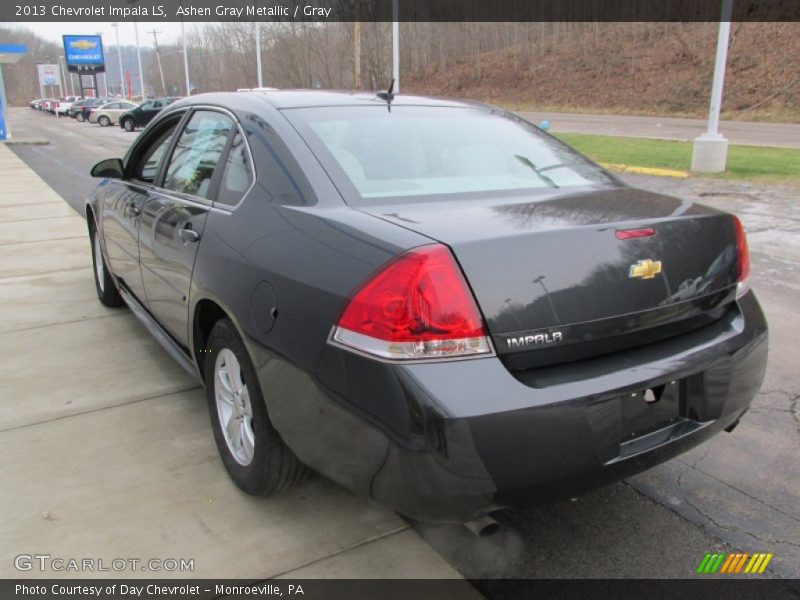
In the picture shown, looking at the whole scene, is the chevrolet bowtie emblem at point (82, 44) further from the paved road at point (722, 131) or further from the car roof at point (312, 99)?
the car roof at point (312, 99)

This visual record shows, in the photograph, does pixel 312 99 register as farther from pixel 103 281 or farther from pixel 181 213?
pixel 103 281

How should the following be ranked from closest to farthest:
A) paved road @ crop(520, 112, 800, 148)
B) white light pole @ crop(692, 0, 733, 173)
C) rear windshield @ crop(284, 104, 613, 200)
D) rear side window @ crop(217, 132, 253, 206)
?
rear windshield @ crop(284, 104, 613, 200) → rear side window @ crop(217, 132, 253, 206) → white light pole @ crop(692, 0, 733, 173) → paved road @ crop(520, 112, 800, 148)

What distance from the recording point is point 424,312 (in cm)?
194

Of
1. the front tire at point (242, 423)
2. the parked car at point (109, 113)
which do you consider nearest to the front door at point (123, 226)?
the front tire at point (242, 423)

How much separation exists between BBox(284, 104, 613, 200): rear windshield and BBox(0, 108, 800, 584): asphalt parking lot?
1.31m

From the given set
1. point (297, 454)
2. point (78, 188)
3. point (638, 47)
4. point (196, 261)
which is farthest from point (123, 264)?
point (638, 47)

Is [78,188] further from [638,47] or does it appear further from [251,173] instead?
[638,47]

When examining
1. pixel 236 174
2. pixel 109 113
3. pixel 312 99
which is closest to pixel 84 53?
pixel 109 113

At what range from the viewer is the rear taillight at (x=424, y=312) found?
6.37ft

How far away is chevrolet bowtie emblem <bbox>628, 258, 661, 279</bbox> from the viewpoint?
2161 mm

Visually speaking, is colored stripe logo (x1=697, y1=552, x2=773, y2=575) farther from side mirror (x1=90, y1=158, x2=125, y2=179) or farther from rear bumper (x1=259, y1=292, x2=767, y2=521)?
side mirror (x1=90, y1=158, x2=125, y2=179)

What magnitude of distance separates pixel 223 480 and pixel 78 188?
1215cm

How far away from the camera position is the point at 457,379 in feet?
6.27

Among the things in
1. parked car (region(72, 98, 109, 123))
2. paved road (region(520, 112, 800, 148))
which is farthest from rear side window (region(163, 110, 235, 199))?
parked car (region(72, 98, 109, 123))
